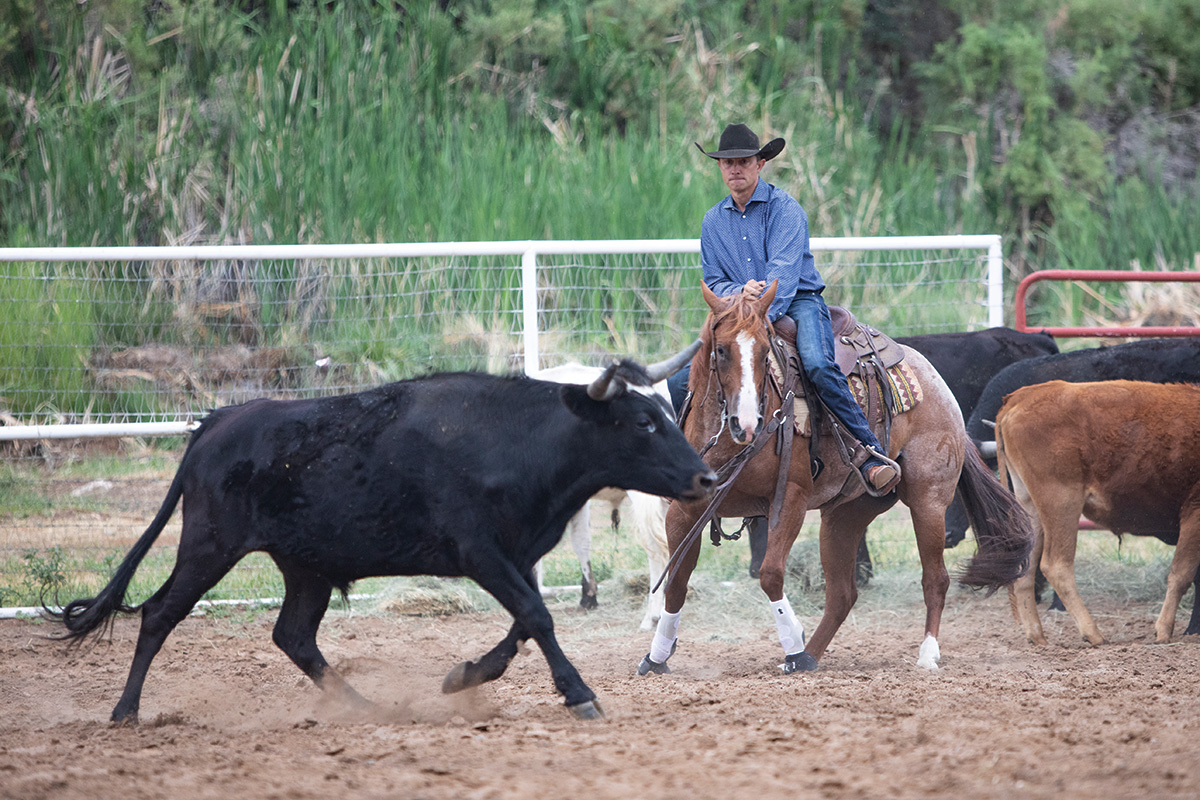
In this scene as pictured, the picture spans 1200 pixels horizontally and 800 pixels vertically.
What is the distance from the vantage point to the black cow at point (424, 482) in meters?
4.75

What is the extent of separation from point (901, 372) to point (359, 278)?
4.19 meters

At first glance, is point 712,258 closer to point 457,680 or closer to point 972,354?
point 457,680

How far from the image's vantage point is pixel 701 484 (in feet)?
15.7

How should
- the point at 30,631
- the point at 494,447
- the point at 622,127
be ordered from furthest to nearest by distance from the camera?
1. the point at 622,127
2. the point at 30,631
3. the point at 494,447

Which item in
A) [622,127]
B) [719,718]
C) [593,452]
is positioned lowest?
[719,718]

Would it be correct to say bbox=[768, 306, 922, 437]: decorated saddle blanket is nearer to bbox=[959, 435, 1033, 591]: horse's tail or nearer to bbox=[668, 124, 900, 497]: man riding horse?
bbox=[668, 124, 900, 497]: man riding horse

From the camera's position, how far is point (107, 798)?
3.35 m

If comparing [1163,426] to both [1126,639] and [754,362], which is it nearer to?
[1126,639]

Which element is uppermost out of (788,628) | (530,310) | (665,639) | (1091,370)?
(530,310)

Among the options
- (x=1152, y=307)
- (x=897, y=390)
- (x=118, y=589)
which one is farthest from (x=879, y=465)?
(x=1152, y=307)

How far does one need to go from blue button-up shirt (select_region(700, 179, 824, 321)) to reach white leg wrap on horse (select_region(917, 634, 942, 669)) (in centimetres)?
188

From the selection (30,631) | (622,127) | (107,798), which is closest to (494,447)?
(107,798)

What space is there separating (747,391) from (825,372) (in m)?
0.67

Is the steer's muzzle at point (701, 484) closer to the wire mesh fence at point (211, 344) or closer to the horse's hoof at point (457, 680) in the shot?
the horse's hoof at point (457, 680)
